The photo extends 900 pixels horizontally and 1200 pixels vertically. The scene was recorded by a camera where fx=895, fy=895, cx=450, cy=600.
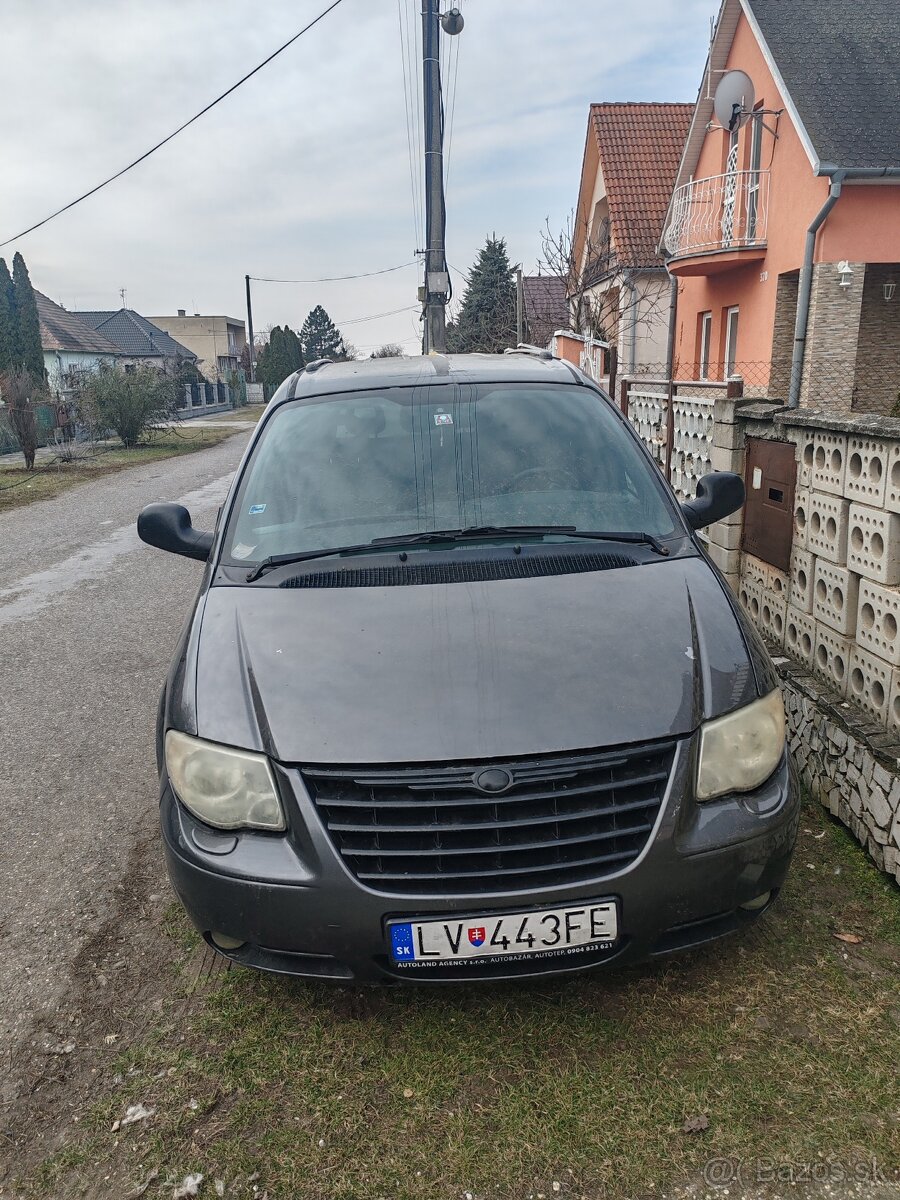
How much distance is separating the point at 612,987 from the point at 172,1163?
4.20ft

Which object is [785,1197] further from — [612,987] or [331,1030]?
[331,1030]

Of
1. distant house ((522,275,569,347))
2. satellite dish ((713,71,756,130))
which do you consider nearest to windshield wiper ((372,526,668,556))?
satellite dish ((713,71,756,130))

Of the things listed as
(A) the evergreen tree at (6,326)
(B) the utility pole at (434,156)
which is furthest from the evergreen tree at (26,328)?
(B) the utility pole at (434,156)

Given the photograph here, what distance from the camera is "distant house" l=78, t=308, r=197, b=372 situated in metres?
58.2

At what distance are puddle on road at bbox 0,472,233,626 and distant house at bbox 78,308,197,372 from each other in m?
48.5

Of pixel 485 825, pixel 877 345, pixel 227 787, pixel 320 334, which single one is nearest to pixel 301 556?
pixel 227 787

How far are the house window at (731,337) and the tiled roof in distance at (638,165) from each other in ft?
11.7

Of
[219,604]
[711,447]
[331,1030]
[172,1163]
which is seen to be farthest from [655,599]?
[711,447]

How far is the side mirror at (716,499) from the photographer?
142 inches

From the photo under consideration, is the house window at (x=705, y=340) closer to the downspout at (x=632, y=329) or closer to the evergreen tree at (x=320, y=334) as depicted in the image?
the downspout at (x=632, y=329)

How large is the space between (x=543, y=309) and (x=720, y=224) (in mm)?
20011

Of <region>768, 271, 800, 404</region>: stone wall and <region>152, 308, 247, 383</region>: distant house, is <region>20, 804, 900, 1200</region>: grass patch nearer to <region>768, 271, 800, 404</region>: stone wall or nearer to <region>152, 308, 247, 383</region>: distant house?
<region>768, 271, 800, 404</region>: stone wall

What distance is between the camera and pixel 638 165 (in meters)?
25.0
